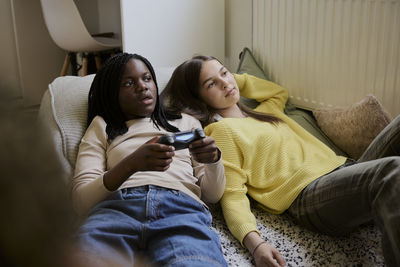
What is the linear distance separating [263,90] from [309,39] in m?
0.30

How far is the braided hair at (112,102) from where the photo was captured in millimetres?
1309

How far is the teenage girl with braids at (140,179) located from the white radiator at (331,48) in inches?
25.9

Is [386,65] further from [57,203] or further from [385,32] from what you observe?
[57,203]

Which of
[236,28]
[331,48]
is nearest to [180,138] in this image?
[331,48]

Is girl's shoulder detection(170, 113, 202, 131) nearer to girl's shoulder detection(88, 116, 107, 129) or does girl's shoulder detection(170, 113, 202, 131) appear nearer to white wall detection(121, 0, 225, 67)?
girl's shoulder detection(88, 116, 107, 129)

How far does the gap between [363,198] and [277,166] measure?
1.11ft

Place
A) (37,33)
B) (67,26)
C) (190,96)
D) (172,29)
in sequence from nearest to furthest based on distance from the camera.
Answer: (190,96) → (172,29) → (67,26) → (37,33)

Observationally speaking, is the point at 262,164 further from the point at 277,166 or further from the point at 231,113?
the point at 231,113

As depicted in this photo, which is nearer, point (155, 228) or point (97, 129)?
point (155, 228)

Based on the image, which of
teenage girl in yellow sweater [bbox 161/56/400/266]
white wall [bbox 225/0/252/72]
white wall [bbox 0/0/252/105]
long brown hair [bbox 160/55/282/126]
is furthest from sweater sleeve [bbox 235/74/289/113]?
white wall [bbox 0/0/252/105]

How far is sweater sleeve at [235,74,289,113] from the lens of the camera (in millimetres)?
1723

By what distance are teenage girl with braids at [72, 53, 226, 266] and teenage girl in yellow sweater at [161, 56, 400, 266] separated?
0.10 metres

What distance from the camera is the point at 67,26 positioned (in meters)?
2.71

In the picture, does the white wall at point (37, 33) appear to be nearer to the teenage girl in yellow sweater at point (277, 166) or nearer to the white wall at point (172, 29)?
the white wall at point (172, 29)
